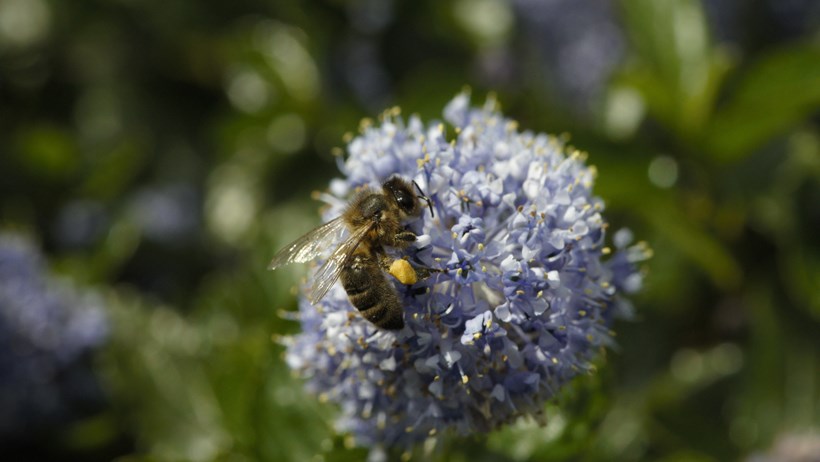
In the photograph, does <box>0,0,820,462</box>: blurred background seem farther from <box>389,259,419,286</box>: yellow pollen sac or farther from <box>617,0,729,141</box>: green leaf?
<box>389,259,419,286</box>: yellow pollen sac

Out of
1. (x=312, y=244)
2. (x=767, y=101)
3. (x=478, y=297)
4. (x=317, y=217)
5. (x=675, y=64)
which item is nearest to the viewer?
(x=478, y=297)

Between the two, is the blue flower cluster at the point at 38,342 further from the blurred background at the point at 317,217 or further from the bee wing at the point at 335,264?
the bee wing at the point at 335,264

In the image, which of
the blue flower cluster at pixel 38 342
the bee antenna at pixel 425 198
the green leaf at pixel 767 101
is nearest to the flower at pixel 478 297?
the bee antenna at pixel 425 198

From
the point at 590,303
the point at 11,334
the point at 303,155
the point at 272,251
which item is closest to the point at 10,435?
the point at 11,334

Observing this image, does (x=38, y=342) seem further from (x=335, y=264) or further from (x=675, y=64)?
(x=675, y=64)

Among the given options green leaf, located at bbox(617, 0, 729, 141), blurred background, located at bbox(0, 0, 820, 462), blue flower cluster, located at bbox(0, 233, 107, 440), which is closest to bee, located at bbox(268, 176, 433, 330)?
blurred background, located at bbox(0, 0, 820, 462)

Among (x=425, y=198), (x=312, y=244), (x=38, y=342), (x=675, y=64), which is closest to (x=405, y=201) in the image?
(x=425, y=198)
